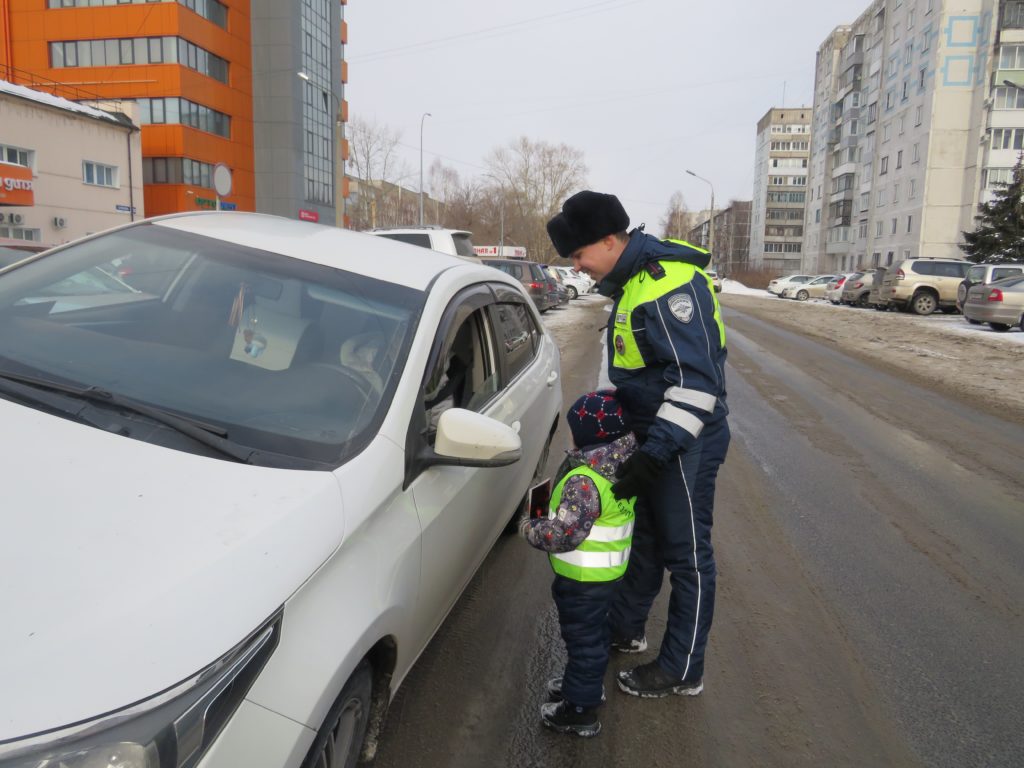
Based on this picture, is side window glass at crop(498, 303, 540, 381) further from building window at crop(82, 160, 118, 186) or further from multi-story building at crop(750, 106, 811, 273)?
multi-story building at crop(750, 106, 811, 273)

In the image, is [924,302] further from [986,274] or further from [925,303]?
[986,274]

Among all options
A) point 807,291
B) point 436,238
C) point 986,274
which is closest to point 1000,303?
point 986,274

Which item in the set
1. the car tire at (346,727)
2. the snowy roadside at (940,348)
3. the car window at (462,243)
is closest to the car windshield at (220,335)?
the car tire at (346,727)

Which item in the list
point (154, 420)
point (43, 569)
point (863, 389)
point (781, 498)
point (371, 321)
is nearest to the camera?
point (43, 569)

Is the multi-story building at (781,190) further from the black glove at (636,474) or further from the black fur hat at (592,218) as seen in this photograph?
the black glove at (636,474)

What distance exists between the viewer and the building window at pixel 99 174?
110ft

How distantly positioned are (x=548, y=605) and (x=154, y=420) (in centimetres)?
214

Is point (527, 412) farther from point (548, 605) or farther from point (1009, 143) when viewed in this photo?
point (1009, 143)

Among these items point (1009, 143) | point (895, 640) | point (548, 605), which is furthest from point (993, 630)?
point (1009, 143)

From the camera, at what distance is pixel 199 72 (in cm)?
4625

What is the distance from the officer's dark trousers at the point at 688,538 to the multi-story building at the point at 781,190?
107 meters

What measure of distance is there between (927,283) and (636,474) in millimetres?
26320

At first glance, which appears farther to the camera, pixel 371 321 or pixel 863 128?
pixel 863 128

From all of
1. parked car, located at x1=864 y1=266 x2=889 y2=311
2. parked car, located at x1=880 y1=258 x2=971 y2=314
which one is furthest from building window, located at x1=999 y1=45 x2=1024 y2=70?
parked car, located at x1=880 y1=258 x2=971 y2=314
